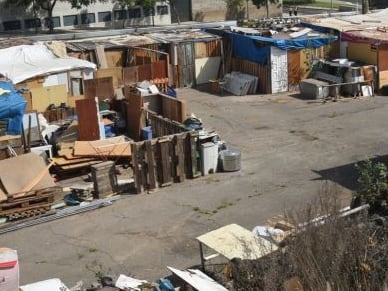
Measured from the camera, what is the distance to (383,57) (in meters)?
28.8

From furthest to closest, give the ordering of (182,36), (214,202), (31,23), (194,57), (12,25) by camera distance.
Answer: (31,23)
(12,25)
(182,36)
(194,57)
(214,202)

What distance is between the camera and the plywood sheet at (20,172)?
1660cm

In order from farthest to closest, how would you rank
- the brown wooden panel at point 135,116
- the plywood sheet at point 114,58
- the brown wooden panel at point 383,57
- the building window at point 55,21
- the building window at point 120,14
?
the building window at point 120,14, the building window at point 55,21, the plywood sheet at point 114,58, the brown wooden panel at point 383,57, the brown wooden panel at point 135,116

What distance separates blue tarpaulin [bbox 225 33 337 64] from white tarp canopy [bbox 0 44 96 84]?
8033 mm

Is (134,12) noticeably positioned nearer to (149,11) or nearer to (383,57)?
(149,11)

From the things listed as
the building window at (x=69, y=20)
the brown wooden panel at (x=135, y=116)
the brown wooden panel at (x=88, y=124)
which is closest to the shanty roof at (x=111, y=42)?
the brown wooden panel at (x=135, y=116)

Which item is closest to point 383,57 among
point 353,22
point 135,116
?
point 353,22

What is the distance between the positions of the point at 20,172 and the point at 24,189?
70cm

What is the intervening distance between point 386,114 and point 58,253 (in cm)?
Answer: 1553

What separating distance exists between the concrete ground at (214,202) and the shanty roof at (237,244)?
5.75 feet

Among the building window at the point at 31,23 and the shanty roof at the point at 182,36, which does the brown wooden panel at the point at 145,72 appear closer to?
the shanty roof at the point at 182,36

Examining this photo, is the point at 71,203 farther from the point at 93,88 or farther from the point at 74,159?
the point at 93,88

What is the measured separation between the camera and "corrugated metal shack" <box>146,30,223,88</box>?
103 feet

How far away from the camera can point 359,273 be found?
377 inches
